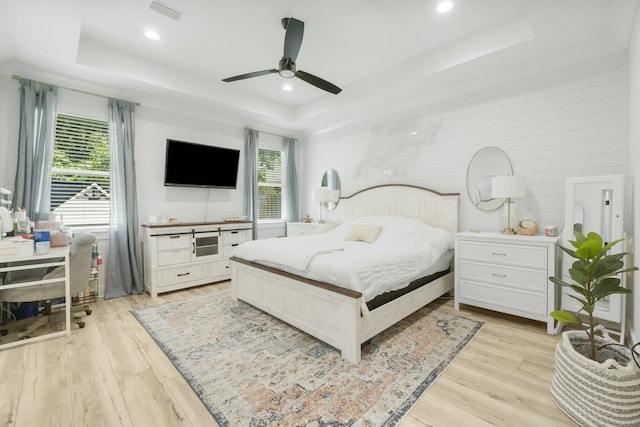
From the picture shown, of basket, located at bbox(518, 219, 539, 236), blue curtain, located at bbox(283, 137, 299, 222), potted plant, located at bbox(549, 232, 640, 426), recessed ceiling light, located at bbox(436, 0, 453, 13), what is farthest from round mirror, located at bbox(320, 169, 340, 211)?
potted plant, located at bbox(549, 232, 640, 426)

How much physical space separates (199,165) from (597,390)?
4.85 m

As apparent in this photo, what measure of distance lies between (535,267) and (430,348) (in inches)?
52.5

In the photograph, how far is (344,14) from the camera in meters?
2.75

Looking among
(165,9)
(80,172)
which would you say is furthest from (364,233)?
(80,172)

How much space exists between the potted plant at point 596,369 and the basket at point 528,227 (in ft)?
4.66

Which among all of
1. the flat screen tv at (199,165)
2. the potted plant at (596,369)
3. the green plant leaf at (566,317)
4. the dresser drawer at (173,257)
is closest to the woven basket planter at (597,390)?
the potted plant at (596,369)

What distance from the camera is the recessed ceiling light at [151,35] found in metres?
2.97

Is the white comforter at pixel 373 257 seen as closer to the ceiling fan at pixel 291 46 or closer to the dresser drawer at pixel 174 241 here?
the dresser drawer at pixel 174 241

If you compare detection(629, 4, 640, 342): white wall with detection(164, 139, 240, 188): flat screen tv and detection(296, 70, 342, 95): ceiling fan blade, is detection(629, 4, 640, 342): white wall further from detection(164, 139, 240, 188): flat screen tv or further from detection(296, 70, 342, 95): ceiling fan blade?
detection(164, 139, 240, 188): flat screen tv

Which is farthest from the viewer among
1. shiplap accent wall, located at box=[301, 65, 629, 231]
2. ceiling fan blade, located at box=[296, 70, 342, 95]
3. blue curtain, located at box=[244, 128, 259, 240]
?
blue curtain, located at box=[244, 128, 259, 240]

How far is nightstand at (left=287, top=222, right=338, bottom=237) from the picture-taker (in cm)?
507

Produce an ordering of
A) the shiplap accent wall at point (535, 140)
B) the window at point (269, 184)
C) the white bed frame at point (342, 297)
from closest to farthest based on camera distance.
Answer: the white bed frame at point (342, 297) < the shiplap accent wall at point (535, 140) < the window at point (269, 184)

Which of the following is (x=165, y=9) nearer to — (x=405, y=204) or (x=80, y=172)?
(x=80, y=172)

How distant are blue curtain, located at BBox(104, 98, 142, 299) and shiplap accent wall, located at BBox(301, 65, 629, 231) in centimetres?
379
